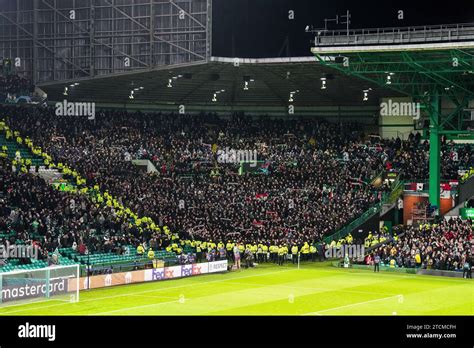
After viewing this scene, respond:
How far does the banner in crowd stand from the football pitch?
595 mm

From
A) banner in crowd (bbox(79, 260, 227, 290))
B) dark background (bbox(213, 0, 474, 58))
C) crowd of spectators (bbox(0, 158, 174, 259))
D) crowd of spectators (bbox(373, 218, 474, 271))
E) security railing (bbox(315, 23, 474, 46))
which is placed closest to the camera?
banner in crowd (bbox(79, 260, 227, 290))

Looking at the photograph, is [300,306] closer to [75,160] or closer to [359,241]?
[359,241]

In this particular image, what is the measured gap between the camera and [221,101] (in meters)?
78.6

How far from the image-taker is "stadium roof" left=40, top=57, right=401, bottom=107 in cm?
6369

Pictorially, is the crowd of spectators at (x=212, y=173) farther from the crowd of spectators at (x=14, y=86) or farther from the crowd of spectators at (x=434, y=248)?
the crowd of spectators at (x=434, y=248)

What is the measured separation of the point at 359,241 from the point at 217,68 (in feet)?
55.2

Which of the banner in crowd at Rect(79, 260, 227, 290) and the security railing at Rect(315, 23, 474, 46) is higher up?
the security railing at Rect(315, 23, 474, 46)

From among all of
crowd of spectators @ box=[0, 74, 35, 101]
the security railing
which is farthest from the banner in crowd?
crowd of spectators @ box=[0, 74, 35, 101]

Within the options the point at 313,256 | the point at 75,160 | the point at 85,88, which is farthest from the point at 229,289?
the point at 85,88

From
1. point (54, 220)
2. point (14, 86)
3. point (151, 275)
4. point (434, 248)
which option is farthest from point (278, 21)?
point (151, 275)

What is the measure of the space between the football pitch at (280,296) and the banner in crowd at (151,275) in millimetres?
595

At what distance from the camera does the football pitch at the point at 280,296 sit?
1394 inches

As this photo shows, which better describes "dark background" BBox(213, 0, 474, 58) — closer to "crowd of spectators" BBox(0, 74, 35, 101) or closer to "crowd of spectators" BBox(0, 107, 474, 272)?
"crowd of spectators" BBox(0, 107, 474, 272)
